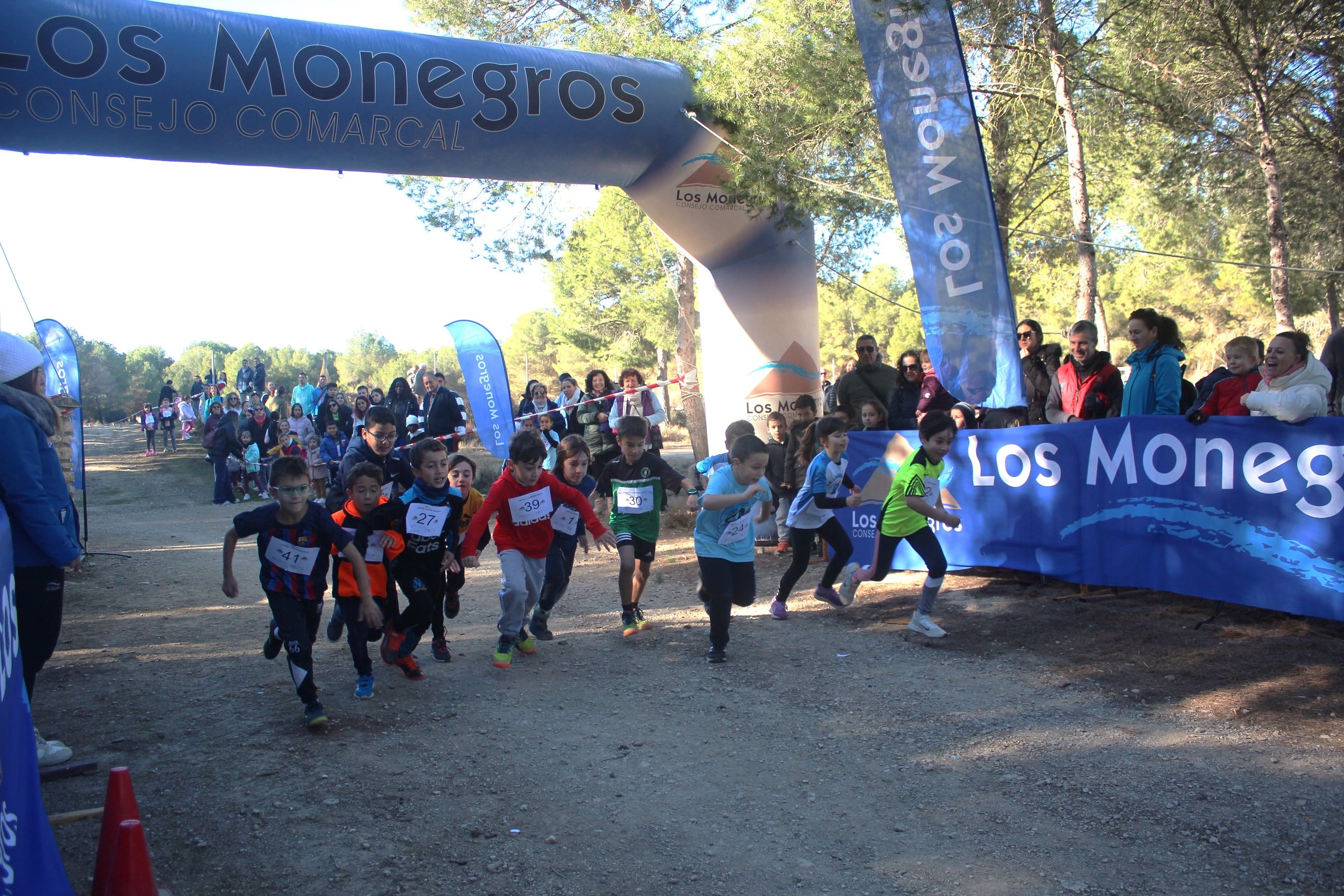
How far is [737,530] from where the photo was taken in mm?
6086

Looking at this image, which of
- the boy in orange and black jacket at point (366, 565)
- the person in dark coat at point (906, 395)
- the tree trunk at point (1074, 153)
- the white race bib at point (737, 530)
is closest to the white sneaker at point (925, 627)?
the white race bib at point (737, 530)

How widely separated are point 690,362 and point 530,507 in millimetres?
13117

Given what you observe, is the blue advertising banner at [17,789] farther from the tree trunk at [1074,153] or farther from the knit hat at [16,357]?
the tree trunk at [1074,153]

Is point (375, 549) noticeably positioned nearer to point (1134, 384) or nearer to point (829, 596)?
point (829, 596)

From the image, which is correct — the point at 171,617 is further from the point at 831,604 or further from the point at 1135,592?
the point at 1135,592

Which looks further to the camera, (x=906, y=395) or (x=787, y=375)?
(x=787, y=375)

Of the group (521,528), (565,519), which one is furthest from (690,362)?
(521,528)

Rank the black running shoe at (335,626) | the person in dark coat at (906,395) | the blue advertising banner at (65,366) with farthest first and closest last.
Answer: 1. the blue advertising banner at (65,366)
2. the person in dark coat at (906,395)
3. the black running shoe at (335,626)

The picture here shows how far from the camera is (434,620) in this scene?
6.04 metres

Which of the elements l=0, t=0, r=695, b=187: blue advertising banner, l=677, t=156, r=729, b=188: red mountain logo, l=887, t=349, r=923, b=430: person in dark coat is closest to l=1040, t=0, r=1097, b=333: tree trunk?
l=887, t=349, r=923, b=430: person in dark coat

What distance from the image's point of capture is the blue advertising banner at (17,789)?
7.55 ft

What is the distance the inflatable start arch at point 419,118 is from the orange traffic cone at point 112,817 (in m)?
6.56

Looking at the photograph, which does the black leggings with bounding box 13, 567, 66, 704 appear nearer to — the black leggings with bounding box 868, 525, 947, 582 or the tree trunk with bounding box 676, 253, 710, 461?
the black leggings with bounding box 868, 525, 947, 582

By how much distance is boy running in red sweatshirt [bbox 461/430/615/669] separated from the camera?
597cm
